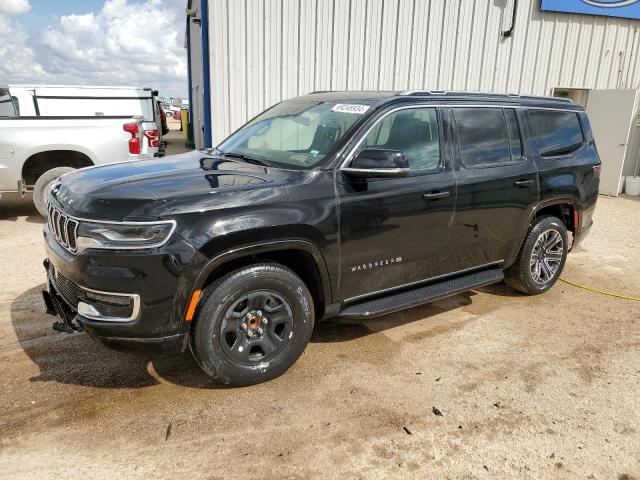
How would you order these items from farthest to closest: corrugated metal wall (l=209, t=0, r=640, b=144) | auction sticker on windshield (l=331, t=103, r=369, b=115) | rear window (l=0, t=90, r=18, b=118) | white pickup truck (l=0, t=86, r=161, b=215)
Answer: rear window (l=0, t=90, r=18, b=118) < corrugated metal wall (l=209, t=0, r=640, b=144) < white pickup truck (l=0, t=86, r=161, b=215) < auction sticker on windshield (l=331, t=103, r=369, b=115)

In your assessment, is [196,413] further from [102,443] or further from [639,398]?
[639,398]

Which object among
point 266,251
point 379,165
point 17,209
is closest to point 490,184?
point 379,165

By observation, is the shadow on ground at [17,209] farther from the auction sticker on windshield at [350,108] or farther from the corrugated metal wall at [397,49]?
the auction sticker on windshield at [350,108]

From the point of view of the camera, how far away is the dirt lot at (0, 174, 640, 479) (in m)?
2.66

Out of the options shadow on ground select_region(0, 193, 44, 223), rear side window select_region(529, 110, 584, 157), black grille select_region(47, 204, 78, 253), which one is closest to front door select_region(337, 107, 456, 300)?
rear side window select_region(529, 110, 584, 157)

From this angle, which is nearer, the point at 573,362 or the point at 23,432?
the point at 23,432

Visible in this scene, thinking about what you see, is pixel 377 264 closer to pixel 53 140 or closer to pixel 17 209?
pixel 53 140

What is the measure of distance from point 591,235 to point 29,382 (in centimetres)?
773

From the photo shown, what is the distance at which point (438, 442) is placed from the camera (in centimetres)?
285

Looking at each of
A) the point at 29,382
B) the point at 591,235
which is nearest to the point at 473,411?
the point at 29,382

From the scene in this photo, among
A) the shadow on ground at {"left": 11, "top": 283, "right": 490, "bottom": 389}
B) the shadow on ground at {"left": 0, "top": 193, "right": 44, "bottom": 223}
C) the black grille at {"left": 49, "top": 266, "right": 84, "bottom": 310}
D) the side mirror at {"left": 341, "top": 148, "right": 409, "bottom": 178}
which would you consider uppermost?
the side mirror at {"left": 341, "top": 148, "right": 409, "bottom": 178}

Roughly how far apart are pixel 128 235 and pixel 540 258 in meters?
3.92

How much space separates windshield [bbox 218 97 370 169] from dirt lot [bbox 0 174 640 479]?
4.83ft

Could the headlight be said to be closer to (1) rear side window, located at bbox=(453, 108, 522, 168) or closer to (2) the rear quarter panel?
(1) rear side window, located at bbox=(453, 108, 522, 168)
